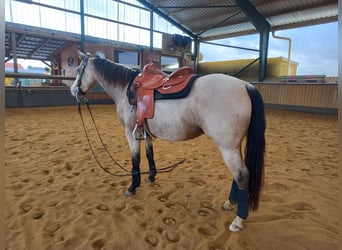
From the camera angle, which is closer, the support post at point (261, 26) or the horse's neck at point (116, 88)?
the horse's neck at point (116, 88)

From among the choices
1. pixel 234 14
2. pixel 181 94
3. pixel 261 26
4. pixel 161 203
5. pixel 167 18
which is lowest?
pixel 161 203

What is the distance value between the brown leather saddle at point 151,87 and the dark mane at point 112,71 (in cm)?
21

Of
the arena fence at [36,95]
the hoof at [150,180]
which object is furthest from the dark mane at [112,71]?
the arena fence at [36,95]

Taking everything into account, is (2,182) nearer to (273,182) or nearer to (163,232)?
→ (163,232)

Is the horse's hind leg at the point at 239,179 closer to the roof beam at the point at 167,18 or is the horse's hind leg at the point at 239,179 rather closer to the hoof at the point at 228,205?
the hoof at the point at 228,205

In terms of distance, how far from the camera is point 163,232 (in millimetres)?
1394

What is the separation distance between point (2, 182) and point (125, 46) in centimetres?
1038

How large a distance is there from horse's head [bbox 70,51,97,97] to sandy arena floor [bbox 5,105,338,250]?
905mm

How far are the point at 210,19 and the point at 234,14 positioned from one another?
1386mm

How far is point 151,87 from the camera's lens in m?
1.68

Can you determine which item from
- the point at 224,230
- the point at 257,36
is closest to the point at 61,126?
the point at 224,230

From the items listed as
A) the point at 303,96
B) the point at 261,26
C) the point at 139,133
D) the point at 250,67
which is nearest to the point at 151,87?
the point at 139,133

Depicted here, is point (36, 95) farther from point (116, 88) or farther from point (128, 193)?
point (128, 193)

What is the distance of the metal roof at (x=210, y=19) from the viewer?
7.43 meters
